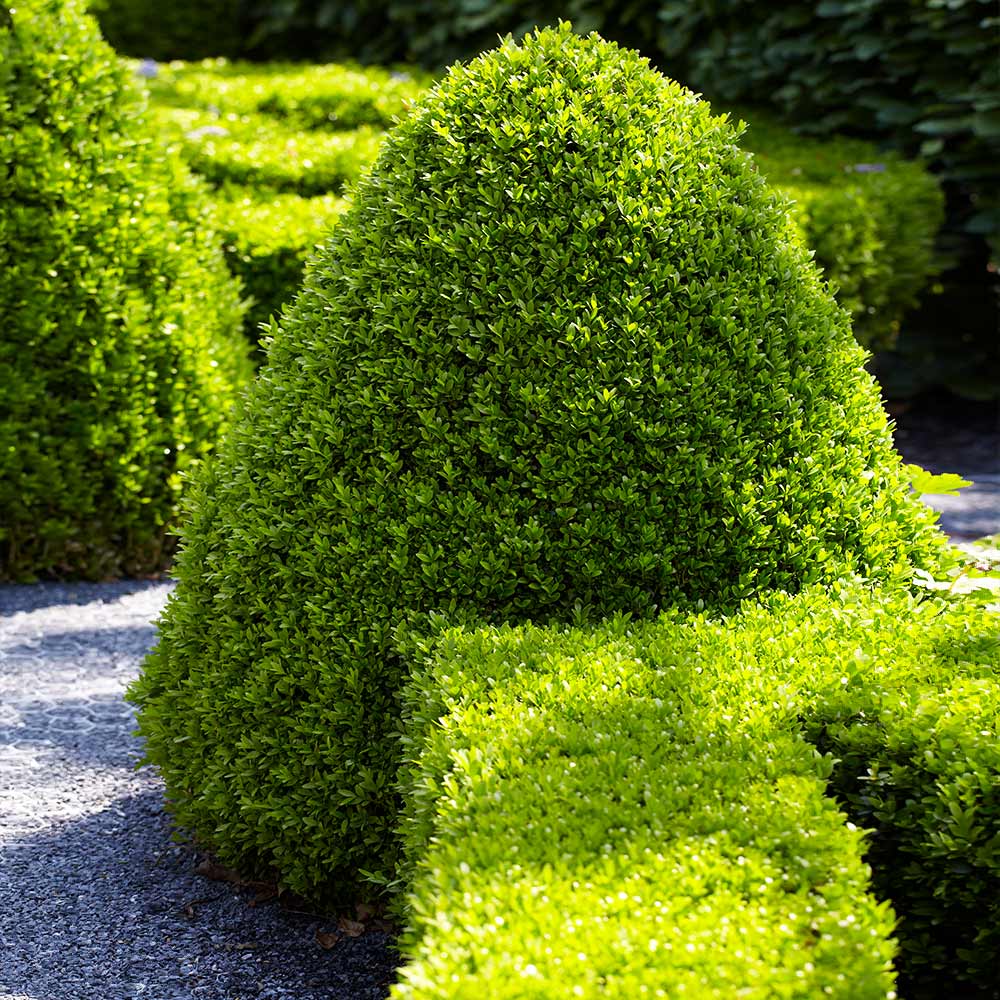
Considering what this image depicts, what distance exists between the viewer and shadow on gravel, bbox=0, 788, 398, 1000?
278 centimetres

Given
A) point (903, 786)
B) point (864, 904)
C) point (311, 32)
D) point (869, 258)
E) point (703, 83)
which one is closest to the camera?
→ point (864, 904)

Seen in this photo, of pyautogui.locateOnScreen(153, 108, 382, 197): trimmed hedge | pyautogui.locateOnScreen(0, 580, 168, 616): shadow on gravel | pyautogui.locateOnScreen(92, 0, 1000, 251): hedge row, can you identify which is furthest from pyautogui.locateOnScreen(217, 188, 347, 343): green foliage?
pyautogui.locateOnScreen(92, 0, 1000, 251): hedge row

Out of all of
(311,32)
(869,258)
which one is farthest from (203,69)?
(869,258)

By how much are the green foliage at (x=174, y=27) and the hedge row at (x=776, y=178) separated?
477cm

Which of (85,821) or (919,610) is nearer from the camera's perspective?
(919,610)

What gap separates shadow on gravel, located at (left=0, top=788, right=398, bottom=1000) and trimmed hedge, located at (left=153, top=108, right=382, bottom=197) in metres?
4.46

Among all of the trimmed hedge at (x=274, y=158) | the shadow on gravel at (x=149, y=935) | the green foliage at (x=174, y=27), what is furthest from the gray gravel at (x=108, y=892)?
the green foliage at (x=174, y=27)

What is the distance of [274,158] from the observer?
24.1 feet

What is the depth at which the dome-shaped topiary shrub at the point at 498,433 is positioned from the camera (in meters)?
2.79

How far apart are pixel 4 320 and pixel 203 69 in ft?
24.3

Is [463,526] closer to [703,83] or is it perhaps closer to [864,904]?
[864,904]

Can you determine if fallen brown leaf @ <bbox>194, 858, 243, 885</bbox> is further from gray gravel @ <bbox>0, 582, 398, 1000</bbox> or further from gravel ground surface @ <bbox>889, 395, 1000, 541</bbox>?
gravel ground surface @ <bbox>889, 395, 1000, 541</bbox>

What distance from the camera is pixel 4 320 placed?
485 centimetres

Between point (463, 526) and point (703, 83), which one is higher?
point (703, 83)
